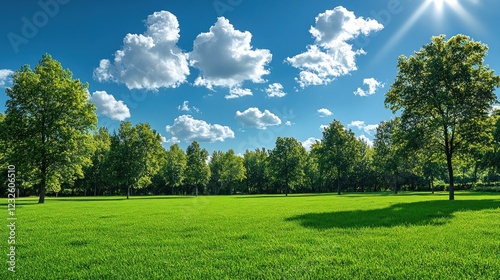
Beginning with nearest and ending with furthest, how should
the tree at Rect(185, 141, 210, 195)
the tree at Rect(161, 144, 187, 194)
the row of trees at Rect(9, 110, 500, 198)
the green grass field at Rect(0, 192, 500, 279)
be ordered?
the green grass field at Rect(0, 192, 500, 279) < the row of trees at Rect(9, 110, 500, 198) < the tree at Rect(185, 141, 210, 195) < the tree at Rect(161, 144, 187, 194)

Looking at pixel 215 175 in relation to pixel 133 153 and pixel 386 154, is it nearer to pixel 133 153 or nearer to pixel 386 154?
pixel 133 153

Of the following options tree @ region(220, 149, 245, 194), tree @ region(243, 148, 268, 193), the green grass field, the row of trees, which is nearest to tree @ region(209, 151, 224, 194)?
the row of trees

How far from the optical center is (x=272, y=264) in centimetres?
756

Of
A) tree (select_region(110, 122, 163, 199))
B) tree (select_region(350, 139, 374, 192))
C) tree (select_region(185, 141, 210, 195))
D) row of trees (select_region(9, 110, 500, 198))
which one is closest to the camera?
row of trees (select_region(9, 110, 500, 198))

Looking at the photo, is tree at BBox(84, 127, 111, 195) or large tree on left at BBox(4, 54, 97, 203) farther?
tree at BBox(84, 127, 111, 195)

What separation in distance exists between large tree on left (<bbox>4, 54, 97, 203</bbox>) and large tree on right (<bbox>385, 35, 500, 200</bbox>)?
39.9 m

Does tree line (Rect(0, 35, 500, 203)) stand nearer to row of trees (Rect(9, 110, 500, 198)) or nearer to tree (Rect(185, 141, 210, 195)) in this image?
row of trees (Rect(9, 110, 500, 198))

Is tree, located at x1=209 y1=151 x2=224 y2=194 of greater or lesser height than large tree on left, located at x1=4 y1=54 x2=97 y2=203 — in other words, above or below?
below

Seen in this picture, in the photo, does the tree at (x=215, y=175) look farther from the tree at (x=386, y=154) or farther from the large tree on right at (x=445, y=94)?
the large tree on right at (x=445, y=94)

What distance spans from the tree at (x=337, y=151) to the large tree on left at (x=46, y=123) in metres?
60.9

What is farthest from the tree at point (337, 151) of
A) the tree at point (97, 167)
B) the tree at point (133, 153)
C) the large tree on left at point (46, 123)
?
the tree at point (97, 167)

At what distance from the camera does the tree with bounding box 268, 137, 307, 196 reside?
95.1 metres

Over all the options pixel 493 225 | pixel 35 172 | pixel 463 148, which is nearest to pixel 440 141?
pixel 463 148

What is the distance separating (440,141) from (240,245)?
3214 cm
